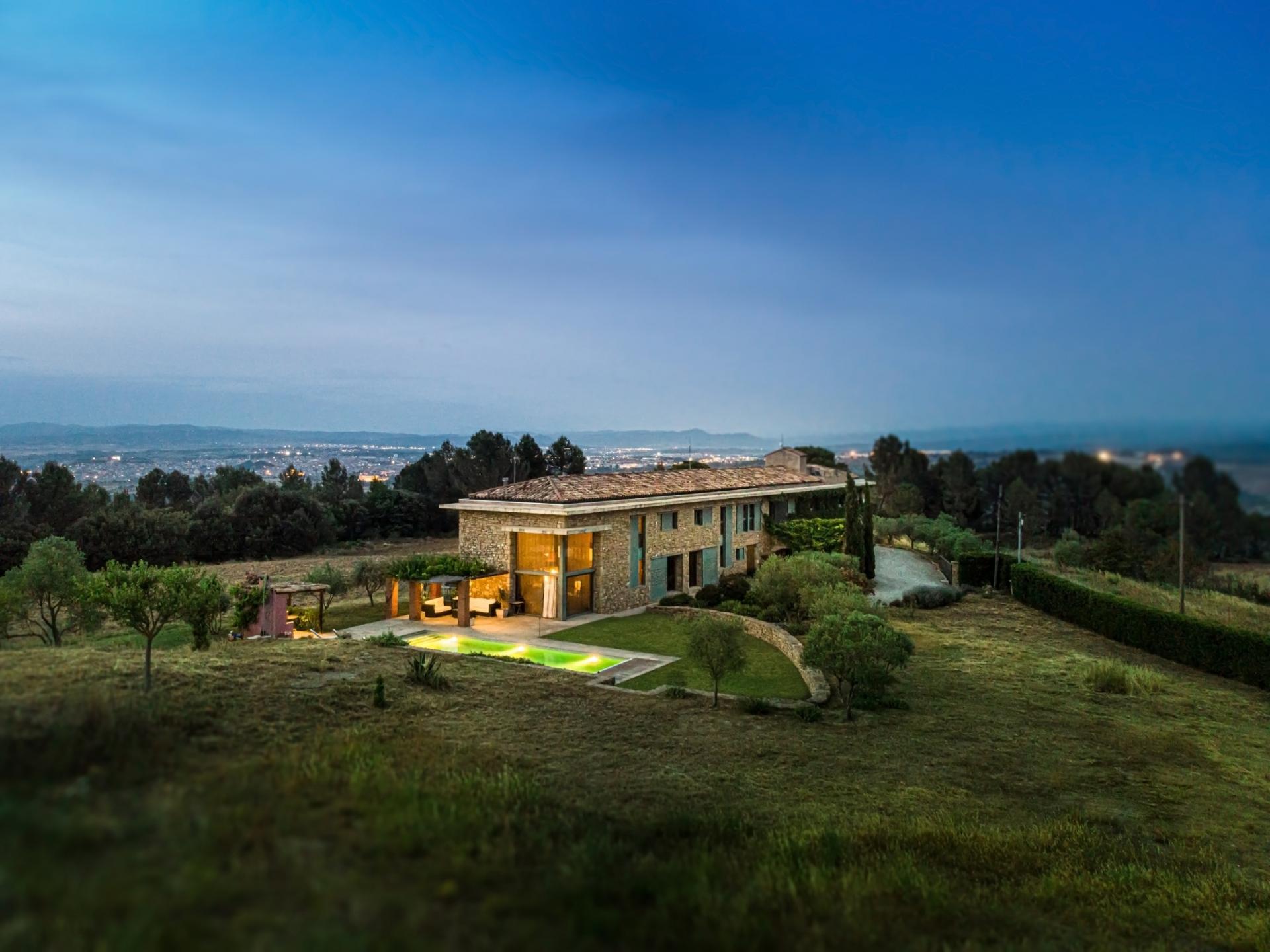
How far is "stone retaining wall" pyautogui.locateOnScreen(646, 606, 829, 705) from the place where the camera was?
600 inches

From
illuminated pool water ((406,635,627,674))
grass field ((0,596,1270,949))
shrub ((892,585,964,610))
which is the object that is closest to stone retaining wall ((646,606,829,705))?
grass field ((0,596,1270,949))

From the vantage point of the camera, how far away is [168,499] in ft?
151

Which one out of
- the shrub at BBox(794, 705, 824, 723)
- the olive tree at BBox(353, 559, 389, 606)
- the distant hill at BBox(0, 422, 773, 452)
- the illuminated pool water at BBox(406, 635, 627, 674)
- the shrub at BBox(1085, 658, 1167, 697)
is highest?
the distant hill at BBox(0, 422, 773, 452)

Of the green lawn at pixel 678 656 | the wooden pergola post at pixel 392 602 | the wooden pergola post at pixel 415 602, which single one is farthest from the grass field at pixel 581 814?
the wooden pergola post at pixel 392 602

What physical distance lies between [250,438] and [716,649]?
6581 centimetres

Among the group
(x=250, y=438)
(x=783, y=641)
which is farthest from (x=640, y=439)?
(x=783, y=641)

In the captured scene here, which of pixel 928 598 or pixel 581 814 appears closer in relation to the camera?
pixel 581 814

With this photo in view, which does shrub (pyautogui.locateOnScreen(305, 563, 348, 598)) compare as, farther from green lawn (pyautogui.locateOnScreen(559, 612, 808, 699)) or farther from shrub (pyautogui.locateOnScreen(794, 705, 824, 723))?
shrub (pyautogui.locateOnScreen(794, 705, 824, 723))

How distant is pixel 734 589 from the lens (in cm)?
2622

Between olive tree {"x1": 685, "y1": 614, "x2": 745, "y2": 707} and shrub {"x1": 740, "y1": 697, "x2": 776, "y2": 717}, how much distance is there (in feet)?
1.71

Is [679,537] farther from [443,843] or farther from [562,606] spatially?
[443,843]

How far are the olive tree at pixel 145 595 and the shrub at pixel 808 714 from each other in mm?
10201

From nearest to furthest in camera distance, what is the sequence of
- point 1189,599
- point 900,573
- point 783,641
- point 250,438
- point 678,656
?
point 678,656 → point 783,641 → point 1189,599 → point 900,573 → point 250,438

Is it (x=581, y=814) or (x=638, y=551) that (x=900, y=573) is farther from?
(x=581, y=814)
